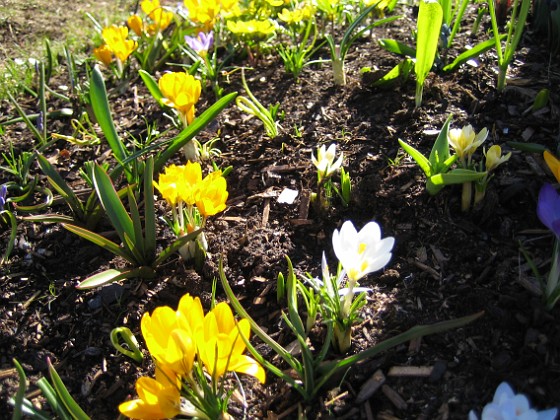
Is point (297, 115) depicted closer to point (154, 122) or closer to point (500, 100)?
point (154, 122)

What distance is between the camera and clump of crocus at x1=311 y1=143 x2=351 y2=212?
5.24ft

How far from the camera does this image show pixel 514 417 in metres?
1.00

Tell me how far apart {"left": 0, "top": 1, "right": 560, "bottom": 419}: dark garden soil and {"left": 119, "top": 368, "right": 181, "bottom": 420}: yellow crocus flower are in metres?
0.27

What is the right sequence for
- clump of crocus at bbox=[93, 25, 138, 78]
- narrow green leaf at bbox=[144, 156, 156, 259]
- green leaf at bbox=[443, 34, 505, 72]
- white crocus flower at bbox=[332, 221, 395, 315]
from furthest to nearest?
clump of crocus at bbox=[93, 25, 138, 78] → green leaf at bbox=[443, 34, 505, 72] → narrow green leaf at bbox=[144, 156, 156, 259] → white crocus flower at bbox=[332, 221, 395, 315]

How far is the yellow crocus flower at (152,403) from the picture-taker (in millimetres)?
1065

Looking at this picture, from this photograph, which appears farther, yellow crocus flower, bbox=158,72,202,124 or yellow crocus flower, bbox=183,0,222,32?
yellow crocus flower, bbox=183,0,222,32

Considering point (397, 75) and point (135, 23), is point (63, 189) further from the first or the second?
point (397, 75)

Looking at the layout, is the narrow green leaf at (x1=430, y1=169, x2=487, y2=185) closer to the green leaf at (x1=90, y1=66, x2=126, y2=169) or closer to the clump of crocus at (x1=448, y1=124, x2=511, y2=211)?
the clump of crocus at (x1=448, y1=124, x2=511, y2=211)

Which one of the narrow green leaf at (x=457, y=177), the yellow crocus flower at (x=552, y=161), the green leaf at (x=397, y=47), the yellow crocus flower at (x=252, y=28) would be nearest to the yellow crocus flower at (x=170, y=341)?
the narrow green leaf at (x=457, y=177)

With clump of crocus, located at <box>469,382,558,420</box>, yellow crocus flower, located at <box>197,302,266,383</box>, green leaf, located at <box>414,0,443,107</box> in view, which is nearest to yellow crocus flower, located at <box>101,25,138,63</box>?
green leaf, located at <box>414,0,443,107</box>

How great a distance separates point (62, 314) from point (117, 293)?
6.7 inches

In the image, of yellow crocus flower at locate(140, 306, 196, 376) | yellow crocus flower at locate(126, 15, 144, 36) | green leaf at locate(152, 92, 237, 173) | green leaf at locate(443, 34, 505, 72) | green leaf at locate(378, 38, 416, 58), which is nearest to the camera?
yellow crocus flower at locate(140, 306, 196, 376)

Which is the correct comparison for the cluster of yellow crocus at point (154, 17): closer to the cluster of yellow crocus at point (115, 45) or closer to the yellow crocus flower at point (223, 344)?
the cluster of yellow crocus at point (115, 45)

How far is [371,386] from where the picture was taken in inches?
50.7
